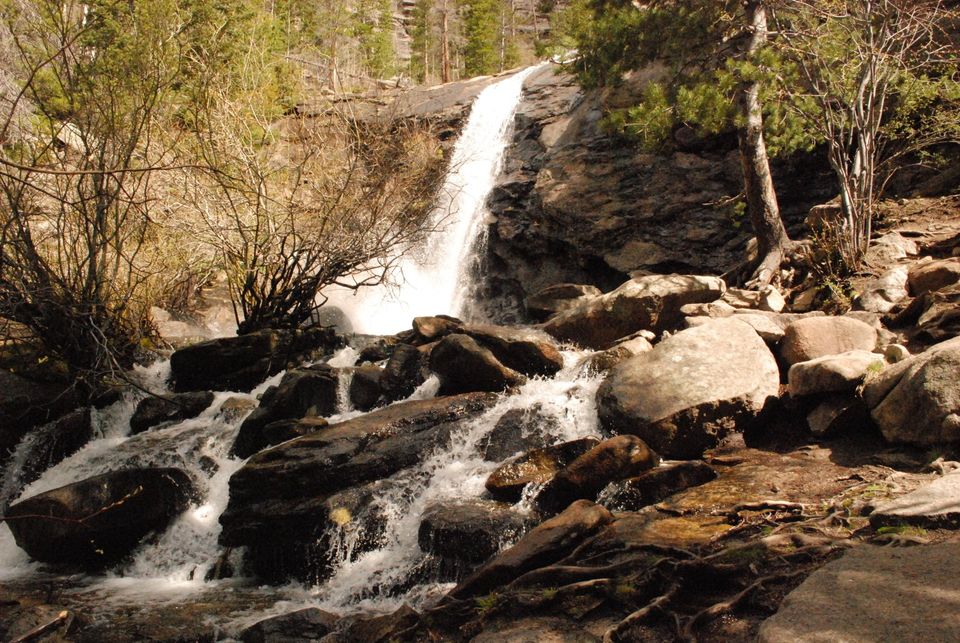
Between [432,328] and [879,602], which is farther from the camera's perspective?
[432,328]

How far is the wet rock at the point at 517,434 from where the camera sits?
Answer: 7102 mm

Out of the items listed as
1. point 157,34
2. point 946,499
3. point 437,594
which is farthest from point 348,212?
point 946,499

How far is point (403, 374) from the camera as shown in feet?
30.5

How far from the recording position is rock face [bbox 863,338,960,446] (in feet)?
16.3

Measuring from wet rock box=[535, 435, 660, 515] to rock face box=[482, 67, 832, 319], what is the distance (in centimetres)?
739

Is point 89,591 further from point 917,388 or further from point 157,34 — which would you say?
point 917,388

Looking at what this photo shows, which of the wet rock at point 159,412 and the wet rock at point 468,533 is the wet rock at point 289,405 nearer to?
the wet rock at point 159,412

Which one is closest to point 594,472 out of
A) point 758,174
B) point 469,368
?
point 469,368

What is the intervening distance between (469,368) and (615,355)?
1763mm

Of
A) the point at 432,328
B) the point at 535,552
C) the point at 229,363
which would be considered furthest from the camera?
the point at 432,328

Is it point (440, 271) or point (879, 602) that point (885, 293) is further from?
point (440, 271)

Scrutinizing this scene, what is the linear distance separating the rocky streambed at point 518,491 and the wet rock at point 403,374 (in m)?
0.03

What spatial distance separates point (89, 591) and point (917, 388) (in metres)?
7.33

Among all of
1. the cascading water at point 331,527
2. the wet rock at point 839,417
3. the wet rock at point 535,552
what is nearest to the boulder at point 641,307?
the cascading water at point 331,527
